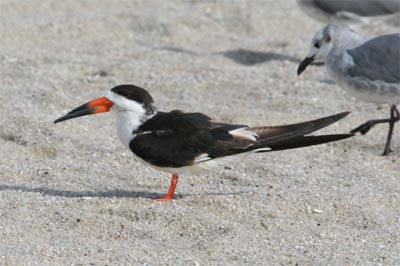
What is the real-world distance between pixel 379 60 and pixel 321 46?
2.08ft

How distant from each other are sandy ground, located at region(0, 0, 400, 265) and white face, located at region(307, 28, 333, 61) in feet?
1.44

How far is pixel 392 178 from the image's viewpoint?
6.15 m

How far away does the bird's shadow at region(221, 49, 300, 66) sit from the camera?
895 centimetres

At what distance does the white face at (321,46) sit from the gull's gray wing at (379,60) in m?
0.35

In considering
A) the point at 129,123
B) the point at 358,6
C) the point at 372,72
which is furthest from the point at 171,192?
the point at 358,6

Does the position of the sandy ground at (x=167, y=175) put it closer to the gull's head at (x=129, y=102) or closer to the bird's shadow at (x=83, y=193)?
the bird's shadow at (x=83, y=193)

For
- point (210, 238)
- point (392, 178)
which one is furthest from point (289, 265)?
point (392, 178)

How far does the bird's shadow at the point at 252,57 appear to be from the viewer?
895cm

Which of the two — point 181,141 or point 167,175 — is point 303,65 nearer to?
point 167,175

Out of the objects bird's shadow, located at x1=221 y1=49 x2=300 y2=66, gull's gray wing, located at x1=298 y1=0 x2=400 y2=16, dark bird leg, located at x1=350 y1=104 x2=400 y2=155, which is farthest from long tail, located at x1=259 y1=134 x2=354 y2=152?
gull's gray wing, located at x1=298 y1=0 x2=400 y2=16

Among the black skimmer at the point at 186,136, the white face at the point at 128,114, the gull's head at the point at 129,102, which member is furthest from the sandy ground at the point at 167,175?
the gull's head at the point at 129,102

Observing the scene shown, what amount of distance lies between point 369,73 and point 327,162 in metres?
0.82

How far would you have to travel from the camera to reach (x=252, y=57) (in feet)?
29.8

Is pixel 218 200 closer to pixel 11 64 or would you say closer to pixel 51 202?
pixel 51 202
